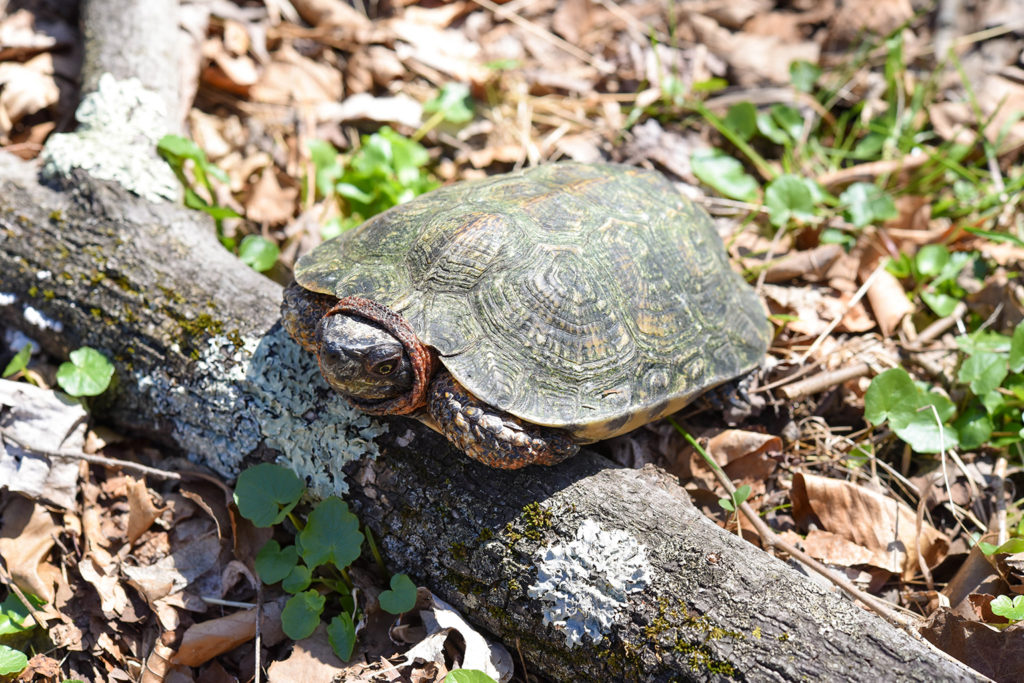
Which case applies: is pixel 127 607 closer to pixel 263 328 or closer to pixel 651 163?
pixel 263 328

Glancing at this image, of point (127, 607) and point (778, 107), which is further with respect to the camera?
point (778, 107)

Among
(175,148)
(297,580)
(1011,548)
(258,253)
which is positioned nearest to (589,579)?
(297,580)

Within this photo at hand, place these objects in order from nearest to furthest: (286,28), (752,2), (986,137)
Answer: (986,137) < (286,28) < (752,2)

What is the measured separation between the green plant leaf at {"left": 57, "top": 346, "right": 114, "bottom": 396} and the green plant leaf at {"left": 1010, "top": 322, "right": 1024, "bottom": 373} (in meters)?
4.03

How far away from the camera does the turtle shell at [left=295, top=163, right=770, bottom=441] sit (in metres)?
2.64

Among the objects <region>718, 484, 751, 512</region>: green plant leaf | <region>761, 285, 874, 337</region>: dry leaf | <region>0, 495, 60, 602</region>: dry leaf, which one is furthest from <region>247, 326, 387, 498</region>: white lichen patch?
<region>761, 285, 874, 337</region>: dry leaf

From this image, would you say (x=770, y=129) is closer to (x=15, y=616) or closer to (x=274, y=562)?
(x=274, y=562)

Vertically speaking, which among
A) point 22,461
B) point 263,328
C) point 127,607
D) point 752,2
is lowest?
point 127,607

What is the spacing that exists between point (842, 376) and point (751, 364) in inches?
22.5

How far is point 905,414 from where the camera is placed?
3.16m

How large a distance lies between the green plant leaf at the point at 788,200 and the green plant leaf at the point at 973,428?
1476 mm

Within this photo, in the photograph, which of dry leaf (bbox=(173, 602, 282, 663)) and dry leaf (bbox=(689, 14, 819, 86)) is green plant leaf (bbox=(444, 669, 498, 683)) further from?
dry leaf (bbox=(689, 14, 819, 86))

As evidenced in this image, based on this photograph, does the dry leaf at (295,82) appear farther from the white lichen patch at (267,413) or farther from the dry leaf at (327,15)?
the white lichen patch at (267,413)

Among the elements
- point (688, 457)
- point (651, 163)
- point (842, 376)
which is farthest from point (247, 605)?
point (651, 163)
